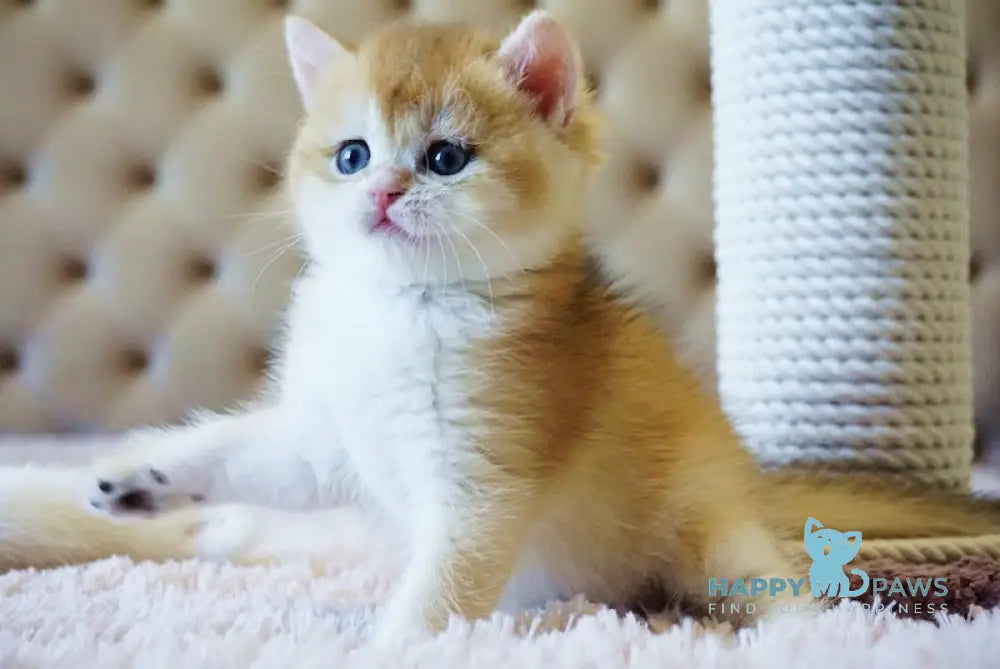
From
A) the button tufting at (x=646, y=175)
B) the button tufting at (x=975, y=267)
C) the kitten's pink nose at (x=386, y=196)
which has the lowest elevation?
the kitten's pink nose at (x=386, y=196)

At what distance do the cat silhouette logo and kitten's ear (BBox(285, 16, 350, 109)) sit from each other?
0.64 meters

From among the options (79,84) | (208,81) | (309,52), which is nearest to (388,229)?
(309,52)

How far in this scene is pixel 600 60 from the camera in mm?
1578

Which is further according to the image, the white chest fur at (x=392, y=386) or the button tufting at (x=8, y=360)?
the button tufting at (x=8, y=360)

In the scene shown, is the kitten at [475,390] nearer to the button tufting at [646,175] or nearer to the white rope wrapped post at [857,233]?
the white rope wrapped post at [857,233]

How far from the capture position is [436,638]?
1.96 feet

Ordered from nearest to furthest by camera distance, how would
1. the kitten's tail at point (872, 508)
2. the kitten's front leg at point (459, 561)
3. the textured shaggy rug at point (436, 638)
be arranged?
the textured shaggy rug at point (436, 638), the kitten's front leg at point (459, 561), the kitten's tail at point (872, 508)

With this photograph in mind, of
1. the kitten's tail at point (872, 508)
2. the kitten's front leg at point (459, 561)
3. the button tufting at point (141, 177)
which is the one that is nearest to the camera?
the kitten's front leg at point (459, 561)

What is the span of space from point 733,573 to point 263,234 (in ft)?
3.64

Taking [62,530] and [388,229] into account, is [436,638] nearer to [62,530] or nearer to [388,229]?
[388,229]

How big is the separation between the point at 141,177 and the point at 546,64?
1068mm

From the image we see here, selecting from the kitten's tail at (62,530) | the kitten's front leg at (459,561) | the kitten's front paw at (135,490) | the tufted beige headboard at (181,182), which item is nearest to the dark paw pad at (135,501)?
the kitten's front paw at (135,490)

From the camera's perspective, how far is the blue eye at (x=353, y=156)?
0.76 meters

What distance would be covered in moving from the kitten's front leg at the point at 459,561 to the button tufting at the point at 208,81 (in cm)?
118
